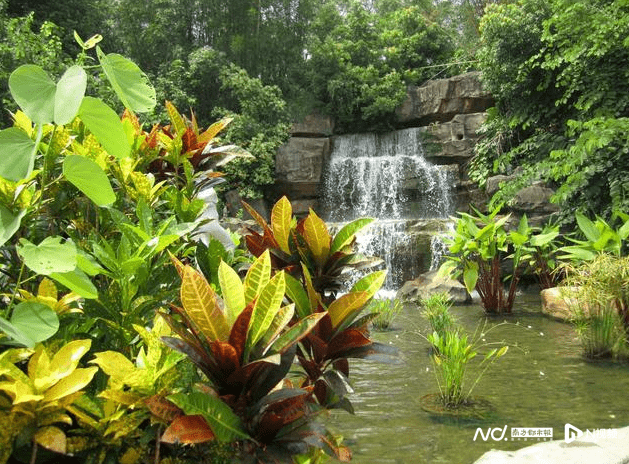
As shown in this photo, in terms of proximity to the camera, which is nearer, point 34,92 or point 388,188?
point 34,92

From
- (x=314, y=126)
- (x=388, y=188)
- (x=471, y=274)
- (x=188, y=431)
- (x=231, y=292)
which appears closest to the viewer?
(x=188, y=431)

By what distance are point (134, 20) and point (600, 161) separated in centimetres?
1370

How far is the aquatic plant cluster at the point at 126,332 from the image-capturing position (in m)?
0.69

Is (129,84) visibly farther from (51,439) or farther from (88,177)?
(51,439)

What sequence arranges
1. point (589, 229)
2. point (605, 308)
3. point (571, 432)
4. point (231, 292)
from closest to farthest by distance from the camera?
point (231, 292) → point (571, 432) → point (605, 308) → point (589, 229)

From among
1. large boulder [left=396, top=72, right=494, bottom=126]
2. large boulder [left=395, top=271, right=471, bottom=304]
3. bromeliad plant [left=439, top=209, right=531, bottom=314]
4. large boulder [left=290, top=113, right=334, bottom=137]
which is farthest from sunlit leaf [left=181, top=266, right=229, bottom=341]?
large boulder [left=396, top=72, right=494, bottom=126]

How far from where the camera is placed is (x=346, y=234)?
1.60 meters

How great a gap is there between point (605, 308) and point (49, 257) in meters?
4.34

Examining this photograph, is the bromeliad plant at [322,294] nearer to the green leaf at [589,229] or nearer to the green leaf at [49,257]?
the green leaf at [49,257]

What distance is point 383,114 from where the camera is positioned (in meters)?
15.1

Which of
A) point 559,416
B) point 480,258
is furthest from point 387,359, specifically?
point 480,258

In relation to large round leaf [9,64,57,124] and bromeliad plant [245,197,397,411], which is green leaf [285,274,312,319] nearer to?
bromeliad plant [245,197,397,411]

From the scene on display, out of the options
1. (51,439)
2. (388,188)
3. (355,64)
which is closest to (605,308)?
(51,439)

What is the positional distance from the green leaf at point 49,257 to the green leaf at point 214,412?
288mm
